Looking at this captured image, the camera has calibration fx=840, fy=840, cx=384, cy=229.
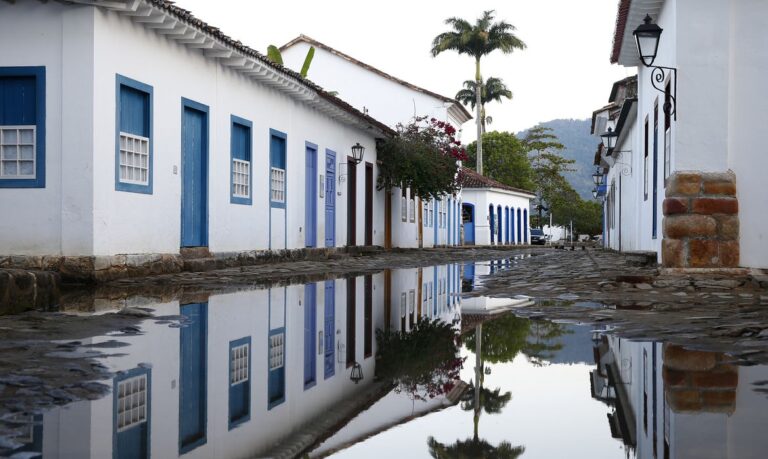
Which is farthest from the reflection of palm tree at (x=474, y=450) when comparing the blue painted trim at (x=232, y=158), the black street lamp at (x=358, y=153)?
the black street lamp at (x=358, y=153)

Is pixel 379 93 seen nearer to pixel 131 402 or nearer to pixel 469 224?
pixel 469 224

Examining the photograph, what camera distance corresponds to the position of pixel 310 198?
781 inches

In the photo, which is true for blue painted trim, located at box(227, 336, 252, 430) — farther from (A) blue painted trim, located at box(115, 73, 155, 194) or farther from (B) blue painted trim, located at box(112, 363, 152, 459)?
(A) blue painted trim, located at box(115, 73, 155, 194)

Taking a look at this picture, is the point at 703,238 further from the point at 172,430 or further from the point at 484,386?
the point at 172,430

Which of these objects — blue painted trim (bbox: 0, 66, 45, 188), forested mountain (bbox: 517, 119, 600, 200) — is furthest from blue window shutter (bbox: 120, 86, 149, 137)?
forested mountain (bbox: 517, 119, 600, 200)

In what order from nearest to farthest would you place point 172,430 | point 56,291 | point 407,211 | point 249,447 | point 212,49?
1. point 249,447
2. point 172,430
3. point 56,291
4. point 212,49
5. point 407,211

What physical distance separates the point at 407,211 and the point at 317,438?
2834 centimetres

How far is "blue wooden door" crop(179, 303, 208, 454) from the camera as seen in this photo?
2.93 m

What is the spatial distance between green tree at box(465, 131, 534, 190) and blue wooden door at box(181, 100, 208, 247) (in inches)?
2168

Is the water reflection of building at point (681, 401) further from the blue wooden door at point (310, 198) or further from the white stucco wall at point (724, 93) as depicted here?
the blue wooden door at point (310, 198)

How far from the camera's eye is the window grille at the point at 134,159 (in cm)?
1151

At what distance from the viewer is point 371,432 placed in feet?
9.59

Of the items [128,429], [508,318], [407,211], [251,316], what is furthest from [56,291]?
[407,211]

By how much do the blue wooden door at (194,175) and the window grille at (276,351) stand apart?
806cm
